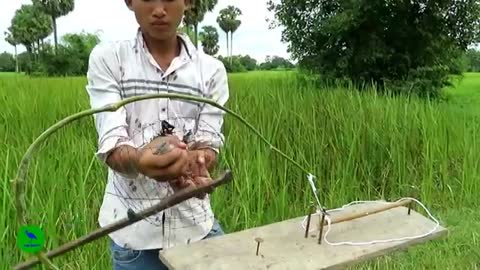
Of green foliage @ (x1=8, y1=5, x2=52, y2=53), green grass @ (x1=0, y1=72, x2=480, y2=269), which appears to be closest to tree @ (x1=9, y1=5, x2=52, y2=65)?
green foliage @ (x1=8, y1=5, x2=52, y2=53)

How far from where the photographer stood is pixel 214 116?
895mm

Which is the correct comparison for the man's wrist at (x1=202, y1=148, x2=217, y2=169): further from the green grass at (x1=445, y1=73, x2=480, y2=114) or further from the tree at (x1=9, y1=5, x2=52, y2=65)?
the tree at (x1=9, y1=5, x2=52, y2=65)

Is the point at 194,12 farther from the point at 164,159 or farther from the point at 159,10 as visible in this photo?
the point at 164,159

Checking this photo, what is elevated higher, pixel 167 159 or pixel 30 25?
pixel 30 25

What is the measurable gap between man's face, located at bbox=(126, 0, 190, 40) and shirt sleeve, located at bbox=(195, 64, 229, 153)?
12 cm

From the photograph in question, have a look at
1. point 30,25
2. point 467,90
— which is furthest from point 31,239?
point 30,25

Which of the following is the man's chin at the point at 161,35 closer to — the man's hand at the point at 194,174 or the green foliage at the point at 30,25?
the man's hand at the point at 194,174

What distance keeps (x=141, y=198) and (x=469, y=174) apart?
2.34 meters

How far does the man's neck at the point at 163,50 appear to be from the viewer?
35.1 inches

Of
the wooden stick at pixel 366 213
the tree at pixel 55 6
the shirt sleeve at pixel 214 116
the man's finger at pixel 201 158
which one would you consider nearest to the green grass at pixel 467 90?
the wooden stick at pixel 366 213

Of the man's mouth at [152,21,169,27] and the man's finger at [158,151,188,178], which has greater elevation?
the man's mouth at [152,21,169,27]

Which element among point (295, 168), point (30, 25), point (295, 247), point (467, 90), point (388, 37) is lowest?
point (467, 90)

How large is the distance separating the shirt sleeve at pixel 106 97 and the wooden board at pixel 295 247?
16 cm

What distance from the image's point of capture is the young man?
0.82 metres
